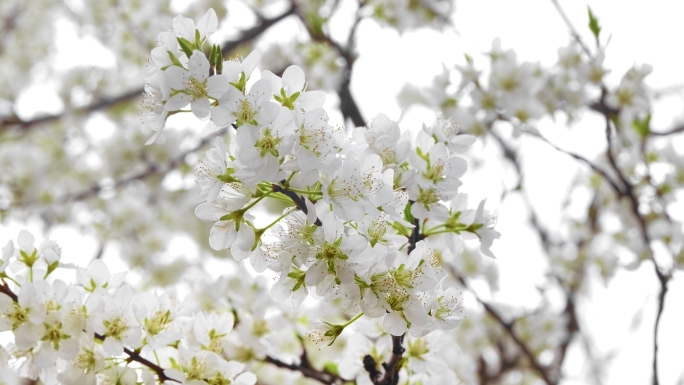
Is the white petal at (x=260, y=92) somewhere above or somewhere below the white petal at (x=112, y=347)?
above

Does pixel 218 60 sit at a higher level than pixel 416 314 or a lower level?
higher

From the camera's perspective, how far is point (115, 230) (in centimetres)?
308

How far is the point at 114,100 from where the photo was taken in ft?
8.91

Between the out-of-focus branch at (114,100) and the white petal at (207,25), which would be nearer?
the white petal at (207,25)

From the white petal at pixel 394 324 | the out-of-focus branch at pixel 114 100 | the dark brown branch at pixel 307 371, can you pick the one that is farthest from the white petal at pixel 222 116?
the out-of-focus branch at pixel 114 100

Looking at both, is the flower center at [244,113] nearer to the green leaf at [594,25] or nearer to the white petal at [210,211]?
the white petal at [210,211]

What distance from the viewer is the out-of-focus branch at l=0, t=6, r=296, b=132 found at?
2.33 meters

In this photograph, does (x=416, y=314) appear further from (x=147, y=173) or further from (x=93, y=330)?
(x=147, y=173)

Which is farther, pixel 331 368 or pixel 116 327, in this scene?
pixel 331 368

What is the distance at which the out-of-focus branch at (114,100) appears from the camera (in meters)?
2.33

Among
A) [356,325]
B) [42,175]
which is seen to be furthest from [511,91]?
[42,175]

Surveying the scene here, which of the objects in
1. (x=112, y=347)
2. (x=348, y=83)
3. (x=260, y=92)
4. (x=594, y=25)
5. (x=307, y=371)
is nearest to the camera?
(x=260, y=92)

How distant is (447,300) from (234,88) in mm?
404

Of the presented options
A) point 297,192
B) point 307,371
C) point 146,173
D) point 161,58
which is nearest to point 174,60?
point 161,58
